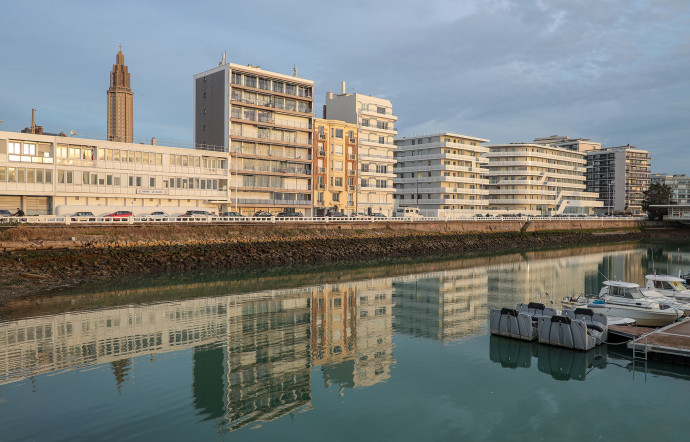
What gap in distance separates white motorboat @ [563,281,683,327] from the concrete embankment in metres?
34.7

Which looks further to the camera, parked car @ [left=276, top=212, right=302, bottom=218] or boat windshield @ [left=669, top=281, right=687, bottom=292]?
parked car @ [left=276, top=212, right=302, bottom=218]

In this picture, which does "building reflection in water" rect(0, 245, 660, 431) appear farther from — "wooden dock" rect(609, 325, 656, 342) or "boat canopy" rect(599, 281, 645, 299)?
"boat canopy" rect(599, 281, 645, 299)

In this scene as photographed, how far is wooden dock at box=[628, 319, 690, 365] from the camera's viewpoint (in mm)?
22328

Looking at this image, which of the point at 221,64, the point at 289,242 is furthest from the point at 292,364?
the point at 221,64

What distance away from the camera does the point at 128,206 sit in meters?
70.3

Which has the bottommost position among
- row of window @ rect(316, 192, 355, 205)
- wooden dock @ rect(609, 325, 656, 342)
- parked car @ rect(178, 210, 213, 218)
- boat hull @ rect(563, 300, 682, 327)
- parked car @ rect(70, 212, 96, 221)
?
wooden dock @ rect(609, 325, 656, 342)

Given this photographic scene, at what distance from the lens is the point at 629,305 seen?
2983 cm

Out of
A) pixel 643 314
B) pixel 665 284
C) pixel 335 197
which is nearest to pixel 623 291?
pixel 643 314

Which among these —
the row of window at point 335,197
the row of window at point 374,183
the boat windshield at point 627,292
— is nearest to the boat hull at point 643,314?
the boat windshield at point 627,292

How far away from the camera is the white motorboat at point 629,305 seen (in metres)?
28.8

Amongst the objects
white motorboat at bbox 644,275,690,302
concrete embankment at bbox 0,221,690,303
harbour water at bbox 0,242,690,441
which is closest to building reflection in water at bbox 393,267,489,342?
harbour water at bbox 0,242,690,441

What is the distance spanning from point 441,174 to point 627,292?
92738mm

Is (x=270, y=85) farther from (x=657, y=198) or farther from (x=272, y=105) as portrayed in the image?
(x=657, y=198)

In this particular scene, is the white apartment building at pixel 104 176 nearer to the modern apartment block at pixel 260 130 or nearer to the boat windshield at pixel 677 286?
the modern apartment block at pixel 260 130
